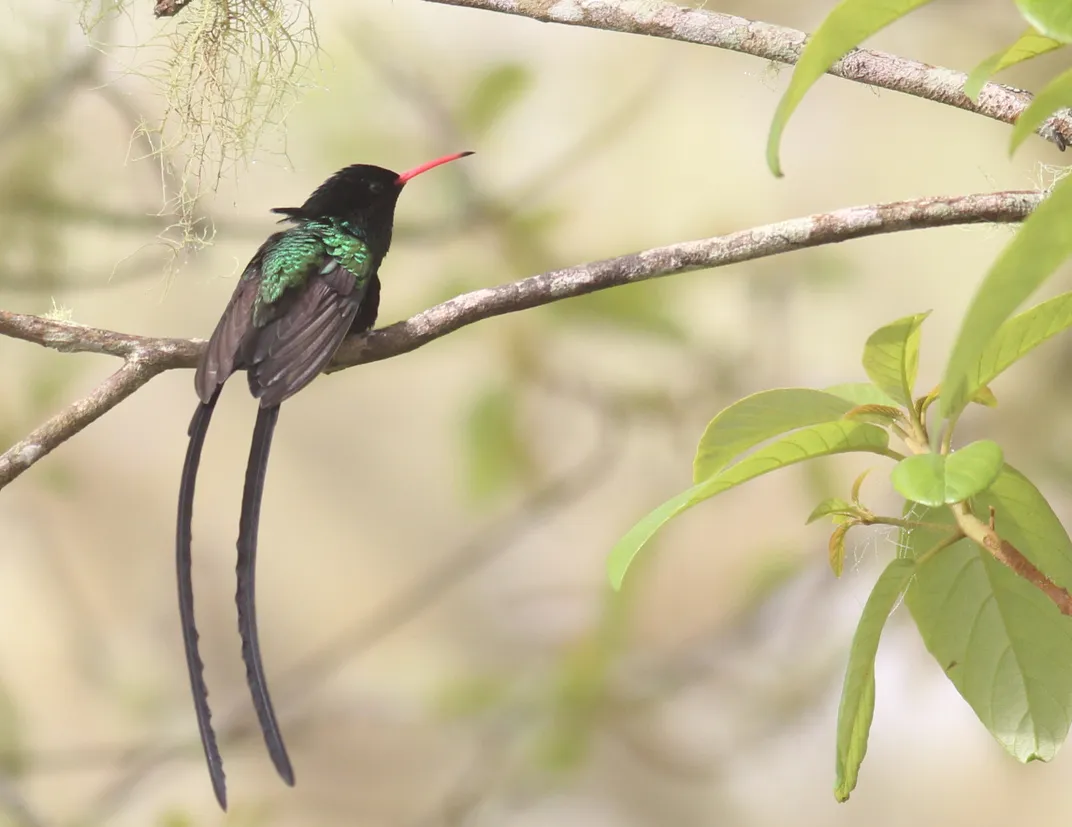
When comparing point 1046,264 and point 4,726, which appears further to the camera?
point 4,726

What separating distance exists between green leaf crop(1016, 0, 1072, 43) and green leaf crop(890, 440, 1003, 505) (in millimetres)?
152

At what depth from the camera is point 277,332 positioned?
79cm

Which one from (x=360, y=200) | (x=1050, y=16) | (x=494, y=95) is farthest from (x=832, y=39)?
(x=494, y=95)

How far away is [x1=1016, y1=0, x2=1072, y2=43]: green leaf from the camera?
1.10 ft

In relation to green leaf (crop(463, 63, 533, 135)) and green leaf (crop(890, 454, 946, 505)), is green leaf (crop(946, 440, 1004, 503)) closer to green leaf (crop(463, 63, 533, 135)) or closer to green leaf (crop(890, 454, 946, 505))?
green leaf (crop(890, 454, 946, 505))

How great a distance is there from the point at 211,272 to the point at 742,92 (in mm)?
896

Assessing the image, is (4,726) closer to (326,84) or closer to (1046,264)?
(326,84)

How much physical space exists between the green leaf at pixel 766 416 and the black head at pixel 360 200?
523mm

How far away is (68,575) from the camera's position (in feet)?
5.74

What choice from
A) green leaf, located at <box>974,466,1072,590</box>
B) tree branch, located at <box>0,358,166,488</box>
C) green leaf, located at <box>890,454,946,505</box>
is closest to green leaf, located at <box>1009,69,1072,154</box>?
green leaf, located at <box>890,454,946,505</box>

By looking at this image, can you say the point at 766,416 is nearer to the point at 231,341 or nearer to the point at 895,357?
the point at 895,357

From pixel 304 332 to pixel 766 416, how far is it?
0.40 metres

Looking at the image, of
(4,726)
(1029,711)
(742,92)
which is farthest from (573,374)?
(1029,711)

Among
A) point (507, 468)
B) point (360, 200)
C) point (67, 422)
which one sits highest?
point (360, 200)
